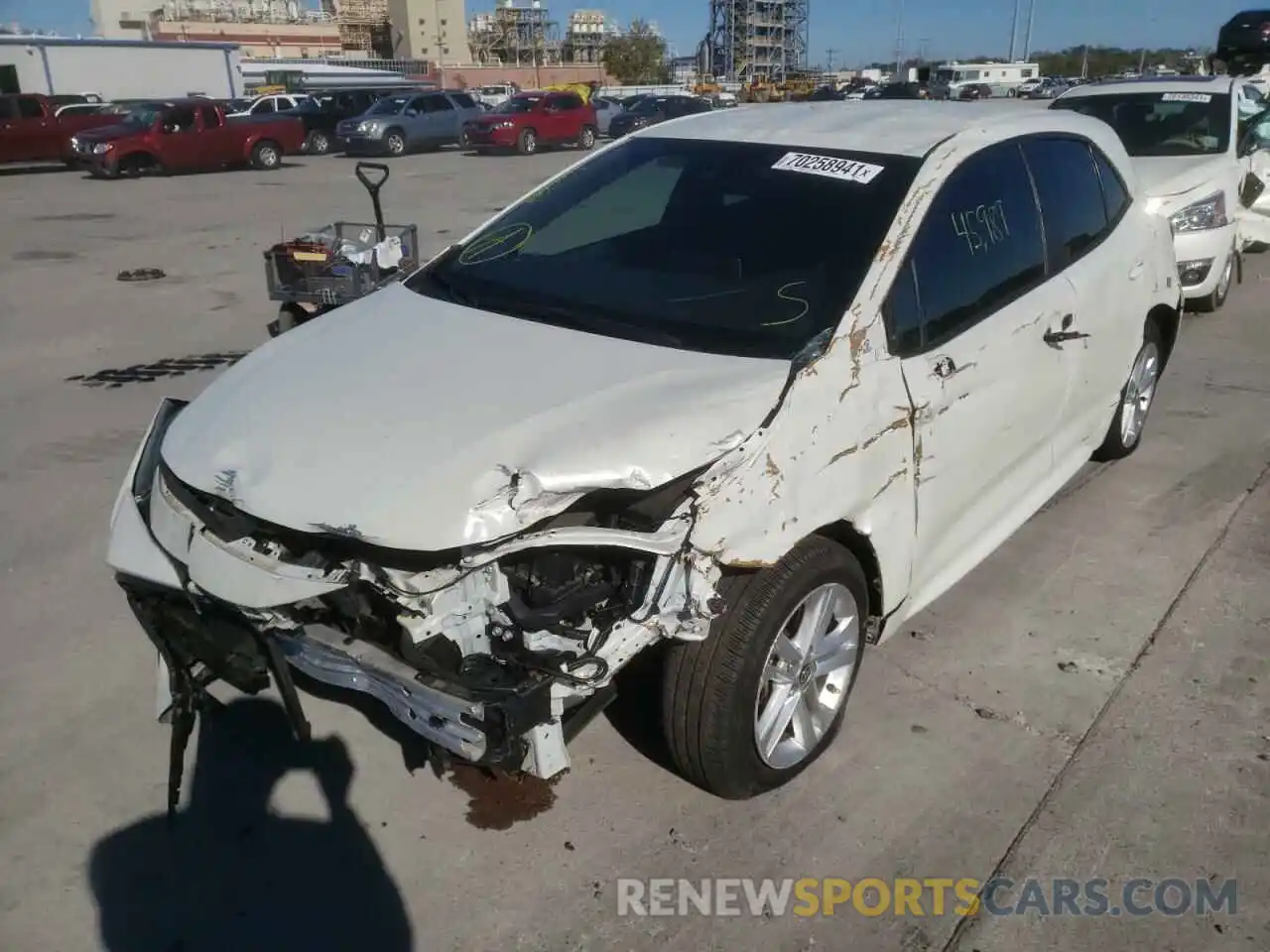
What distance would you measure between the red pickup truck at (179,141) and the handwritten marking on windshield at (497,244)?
20280 mm

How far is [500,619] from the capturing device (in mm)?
2336

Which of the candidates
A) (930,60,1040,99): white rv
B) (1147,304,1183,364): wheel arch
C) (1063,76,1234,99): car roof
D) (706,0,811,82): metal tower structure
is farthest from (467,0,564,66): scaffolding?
(1147,304,1183,364): wheel arch

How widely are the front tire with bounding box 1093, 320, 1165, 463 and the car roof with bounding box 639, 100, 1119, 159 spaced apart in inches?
45.7

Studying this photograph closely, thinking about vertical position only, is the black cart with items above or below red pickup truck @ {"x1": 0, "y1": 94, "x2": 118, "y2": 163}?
below

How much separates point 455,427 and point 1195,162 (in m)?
7.78

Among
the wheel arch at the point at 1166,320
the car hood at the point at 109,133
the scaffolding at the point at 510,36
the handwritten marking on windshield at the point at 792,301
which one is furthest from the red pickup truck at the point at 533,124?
the scaffolding at the point at 510,36

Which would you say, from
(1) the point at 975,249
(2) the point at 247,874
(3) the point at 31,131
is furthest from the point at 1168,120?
(3) the point at 31,131

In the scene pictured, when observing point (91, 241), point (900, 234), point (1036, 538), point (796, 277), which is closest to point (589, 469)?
point (796, 277)

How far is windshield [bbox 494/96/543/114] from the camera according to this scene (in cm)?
2756

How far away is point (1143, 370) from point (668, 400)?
3.47 m

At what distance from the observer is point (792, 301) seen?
300 cm

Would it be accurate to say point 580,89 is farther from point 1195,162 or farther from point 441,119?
point 1195,162

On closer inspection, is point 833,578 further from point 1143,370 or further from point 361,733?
point 1143,370

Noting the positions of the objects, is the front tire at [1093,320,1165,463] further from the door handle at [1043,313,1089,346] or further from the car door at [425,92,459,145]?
the car door at [425,92,459,145]
